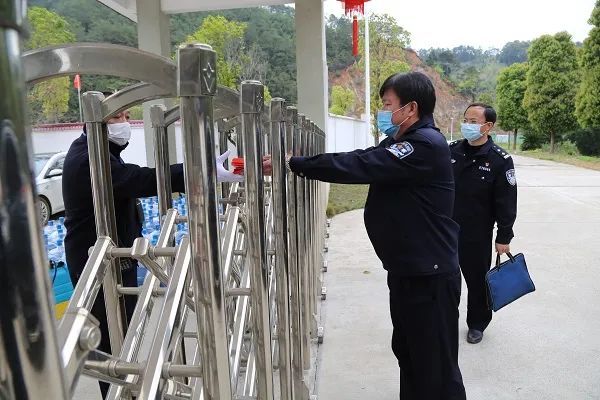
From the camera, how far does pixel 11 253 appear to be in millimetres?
379

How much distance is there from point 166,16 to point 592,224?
638 cm

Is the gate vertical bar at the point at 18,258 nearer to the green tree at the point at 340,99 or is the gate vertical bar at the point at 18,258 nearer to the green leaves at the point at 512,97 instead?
the green tree at the point at 340,99

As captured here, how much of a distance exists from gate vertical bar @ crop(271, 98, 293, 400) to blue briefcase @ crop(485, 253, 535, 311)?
1.62m

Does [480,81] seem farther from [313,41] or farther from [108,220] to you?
[108,220]

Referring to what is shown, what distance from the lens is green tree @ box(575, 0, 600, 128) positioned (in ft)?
59.9

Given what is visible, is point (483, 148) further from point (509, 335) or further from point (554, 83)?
point (554, 83)

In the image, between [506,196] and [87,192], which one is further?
[506,196]

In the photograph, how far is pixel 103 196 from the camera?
1587mm

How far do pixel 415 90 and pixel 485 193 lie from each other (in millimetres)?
1309

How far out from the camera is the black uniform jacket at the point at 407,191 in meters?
2.00

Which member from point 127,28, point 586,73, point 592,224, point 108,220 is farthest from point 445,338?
point 586,73

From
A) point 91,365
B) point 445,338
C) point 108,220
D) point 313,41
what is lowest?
point 445,338

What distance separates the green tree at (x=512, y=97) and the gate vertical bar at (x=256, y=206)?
31686mm

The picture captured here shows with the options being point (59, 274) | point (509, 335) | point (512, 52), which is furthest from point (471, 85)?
point (59, 274)
